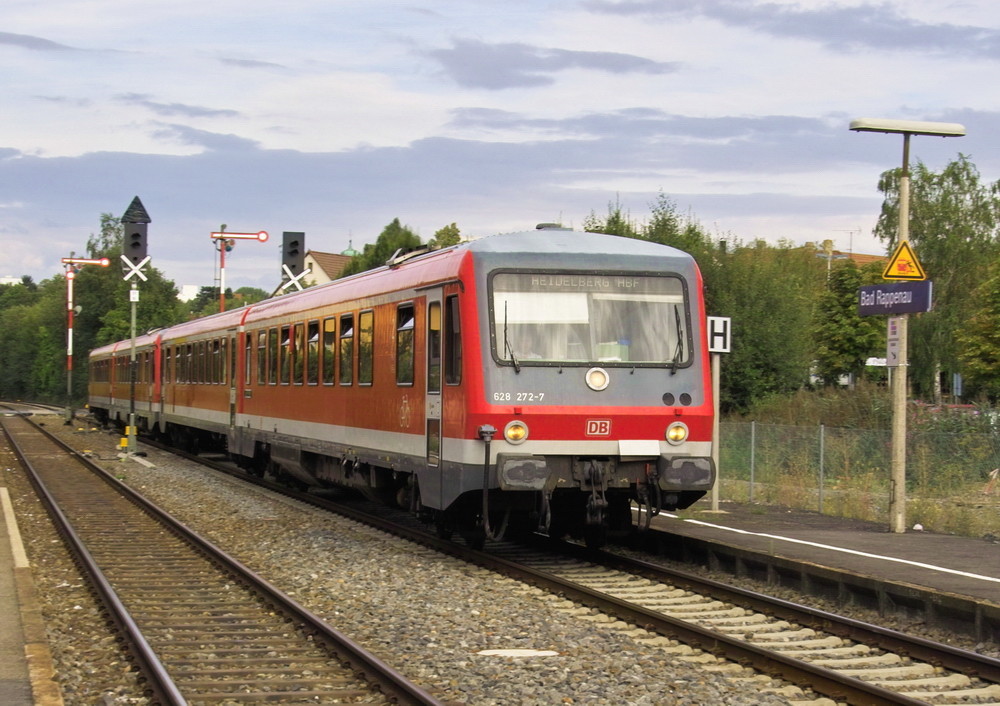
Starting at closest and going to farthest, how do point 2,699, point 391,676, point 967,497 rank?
1. point 2,699
2. point 391,676
3. point 967,497

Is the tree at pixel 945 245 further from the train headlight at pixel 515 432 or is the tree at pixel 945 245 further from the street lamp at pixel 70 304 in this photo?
the train headlight at pixel 515 432

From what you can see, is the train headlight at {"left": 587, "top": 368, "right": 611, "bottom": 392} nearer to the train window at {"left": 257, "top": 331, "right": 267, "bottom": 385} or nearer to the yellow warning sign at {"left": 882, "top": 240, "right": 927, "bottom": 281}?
the yellow warning sign at {"left": 882, "top": 240, "right": 927, "bottom": 281}

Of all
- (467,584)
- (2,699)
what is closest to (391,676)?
(2,699)

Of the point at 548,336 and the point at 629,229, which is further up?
the point at 629,229

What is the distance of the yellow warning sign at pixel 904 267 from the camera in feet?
49.2

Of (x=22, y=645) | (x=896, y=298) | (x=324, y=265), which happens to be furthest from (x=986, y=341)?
(x=324, y=265)

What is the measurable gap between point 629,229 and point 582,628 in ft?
74.9

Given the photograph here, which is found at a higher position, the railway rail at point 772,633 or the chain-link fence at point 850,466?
the chain-link fence at point 850,466

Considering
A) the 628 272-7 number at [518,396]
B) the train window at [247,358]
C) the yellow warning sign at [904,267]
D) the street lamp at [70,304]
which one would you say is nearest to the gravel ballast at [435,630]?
the 628 272-7 number at [518,396]

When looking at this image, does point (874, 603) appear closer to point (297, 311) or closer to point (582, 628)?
point (582, 628)

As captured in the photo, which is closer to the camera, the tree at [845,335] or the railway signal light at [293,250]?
the railway signal light at [293,250]

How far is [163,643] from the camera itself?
9297mm

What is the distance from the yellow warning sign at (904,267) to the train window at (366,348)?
19.0 ft

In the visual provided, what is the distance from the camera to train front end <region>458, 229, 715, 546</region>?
12.0m
